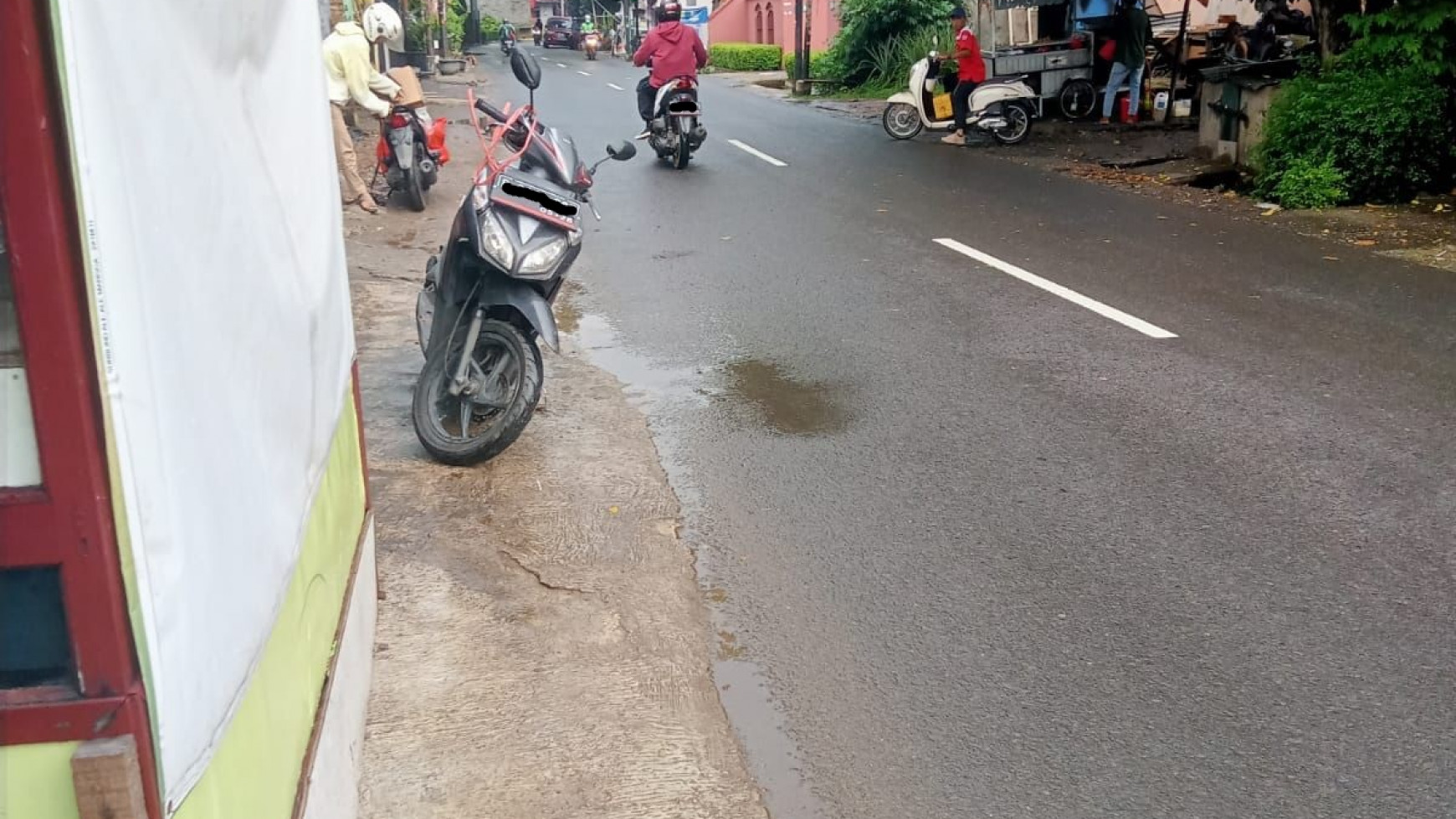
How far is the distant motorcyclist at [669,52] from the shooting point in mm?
14594

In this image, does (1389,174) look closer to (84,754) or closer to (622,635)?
(622,635)

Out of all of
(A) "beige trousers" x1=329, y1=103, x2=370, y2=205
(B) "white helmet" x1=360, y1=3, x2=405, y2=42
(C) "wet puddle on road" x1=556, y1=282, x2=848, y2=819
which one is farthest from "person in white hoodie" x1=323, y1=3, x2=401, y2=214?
(C) "wet puddle on road" x1=556, y1=282, x2=848, y2=819

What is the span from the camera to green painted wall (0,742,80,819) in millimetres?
1518

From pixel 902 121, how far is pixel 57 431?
17.2 m

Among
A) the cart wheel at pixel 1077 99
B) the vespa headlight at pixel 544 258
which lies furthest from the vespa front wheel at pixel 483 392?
the cart wheel at pixel 1077 99

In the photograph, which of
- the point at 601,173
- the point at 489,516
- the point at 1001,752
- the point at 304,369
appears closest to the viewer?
the point at 304,369

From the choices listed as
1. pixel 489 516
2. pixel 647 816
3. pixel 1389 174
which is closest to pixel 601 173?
pixel 1389 174

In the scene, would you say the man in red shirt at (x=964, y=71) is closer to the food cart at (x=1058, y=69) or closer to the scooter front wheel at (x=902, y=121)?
the scooter front wheel at (x=902, y=121)

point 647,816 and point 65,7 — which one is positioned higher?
point 65,7

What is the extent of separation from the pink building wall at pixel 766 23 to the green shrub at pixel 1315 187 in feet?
89.0

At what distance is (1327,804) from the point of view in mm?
2982

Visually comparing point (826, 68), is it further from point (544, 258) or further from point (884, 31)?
point (544, 258)

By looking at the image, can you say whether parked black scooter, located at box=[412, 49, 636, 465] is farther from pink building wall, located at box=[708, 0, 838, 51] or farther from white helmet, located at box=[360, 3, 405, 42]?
pink building wall, located at box=[708, 0, 838, 51]

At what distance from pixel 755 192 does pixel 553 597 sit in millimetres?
9169
